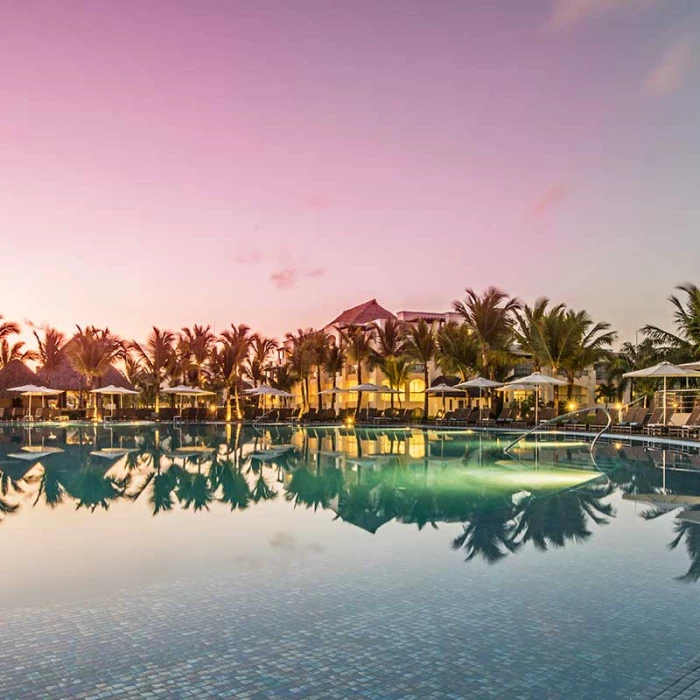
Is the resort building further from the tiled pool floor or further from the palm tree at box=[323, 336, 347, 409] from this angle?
the tiled pool floor

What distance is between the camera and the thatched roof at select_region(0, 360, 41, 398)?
1758 inches

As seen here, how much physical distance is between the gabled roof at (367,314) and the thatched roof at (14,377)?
75.1 ft

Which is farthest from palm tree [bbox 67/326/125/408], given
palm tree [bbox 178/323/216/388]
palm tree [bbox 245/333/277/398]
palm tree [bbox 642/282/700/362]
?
palm tree [bbox 642/282/700/362]

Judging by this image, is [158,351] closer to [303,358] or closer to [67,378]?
[303,358]

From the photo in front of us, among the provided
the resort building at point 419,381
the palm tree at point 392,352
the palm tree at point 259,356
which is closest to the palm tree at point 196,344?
the palm tree at point 259,356

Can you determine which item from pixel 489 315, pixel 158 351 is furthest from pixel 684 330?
pixel 158 351

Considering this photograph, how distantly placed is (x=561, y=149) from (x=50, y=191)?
52.8ft

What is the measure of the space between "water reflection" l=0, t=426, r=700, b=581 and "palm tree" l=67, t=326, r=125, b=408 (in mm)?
23194

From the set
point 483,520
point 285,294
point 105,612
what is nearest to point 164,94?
point 483,520

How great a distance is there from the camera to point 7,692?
3.24m

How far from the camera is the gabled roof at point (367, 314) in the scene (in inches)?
1989

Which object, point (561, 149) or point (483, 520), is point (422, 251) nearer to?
point (561, 149)

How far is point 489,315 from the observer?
3164 centimetres

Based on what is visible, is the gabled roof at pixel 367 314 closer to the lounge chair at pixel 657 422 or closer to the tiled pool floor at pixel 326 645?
the lounge chair at pixel 657 422
